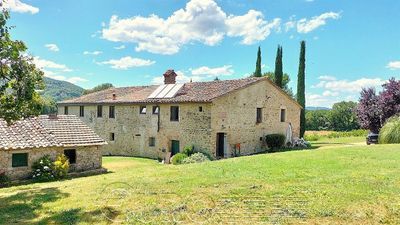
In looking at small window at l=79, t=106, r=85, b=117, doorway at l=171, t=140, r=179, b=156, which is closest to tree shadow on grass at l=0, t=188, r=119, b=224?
doorway at l=171, t=140, r=179, b=156

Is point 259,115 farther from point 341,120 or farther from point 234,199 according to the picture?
point 341,120

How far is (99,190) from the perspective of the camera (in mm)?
13195

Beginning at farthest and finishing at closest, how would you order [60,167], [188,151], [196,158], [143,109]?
1. [143,109]
2. [188,151]
3. [196,158]
4. [60,167]

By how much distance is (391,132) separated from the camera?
27.1m

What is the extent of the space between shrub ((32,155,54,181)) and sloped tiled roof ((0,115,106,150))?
0.98m

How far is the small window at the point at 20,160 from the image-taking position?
20.4m

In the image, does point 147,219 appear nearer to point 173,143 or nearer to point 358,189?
point 358,189

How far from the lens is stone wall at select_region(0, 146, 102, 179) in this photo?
19922 millimetres

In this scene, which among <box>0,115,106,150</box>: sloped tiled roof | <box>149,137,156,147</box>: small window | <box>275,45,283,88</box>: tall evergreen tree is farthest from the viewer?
<box>275,45,283,88</box>: tall evergreen tree

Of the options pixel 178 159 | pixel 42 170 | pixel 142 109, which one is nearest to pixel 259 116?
pixel 178 159

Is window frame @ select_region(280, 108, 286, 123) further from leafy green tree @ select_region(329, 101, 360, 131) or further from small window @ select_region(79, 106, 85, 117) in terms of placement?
leafy green tree @ select_region(329, 101, 360, 131)

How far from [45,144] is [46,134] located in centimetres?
151

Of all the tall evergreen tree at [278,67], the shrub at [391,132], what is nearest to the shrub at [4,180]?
the shrub at [391,132]

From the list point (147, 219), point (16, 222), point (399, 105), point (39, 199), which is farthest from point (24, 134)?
point (399, 105)
